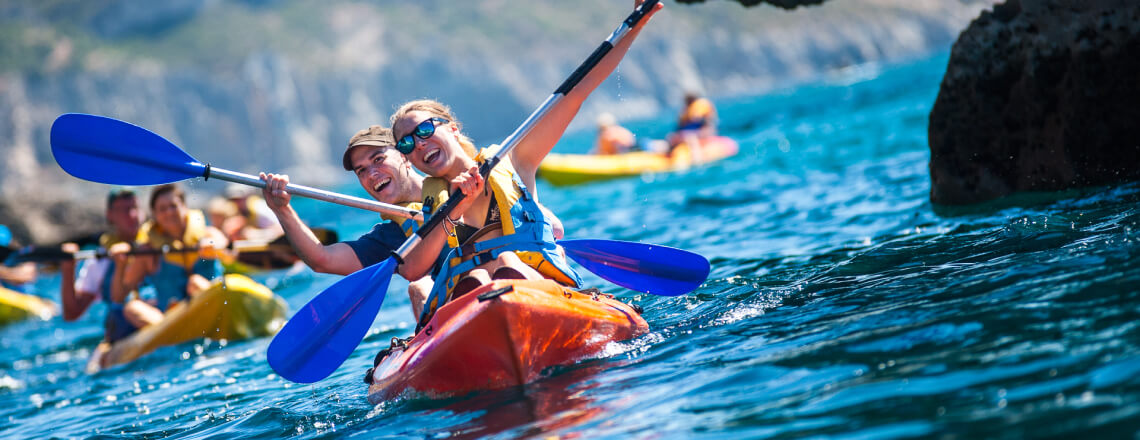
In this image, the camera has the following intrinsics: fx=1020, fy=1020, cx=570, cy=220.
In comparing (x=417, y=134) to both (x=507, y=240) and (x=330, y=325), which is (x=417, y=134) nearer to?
(x=507, y=240)

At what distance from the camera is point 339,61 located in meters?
78.1

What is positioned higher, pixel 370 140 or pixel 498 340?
pixel 370 140

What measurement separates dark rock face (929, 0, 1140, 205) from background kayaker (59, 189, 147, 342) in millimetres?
6310

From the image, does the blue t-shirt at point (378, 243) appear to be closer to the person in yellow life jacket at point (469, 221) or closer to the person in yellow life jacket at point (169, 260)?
the person in yellow life jacket at point (469, 221)

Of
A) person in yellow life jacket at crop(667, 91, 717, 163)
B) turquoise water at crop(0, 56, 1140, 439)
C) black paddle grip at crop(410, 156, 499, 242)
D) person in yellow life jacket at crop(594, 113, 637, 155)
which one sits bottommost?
Result: turquoise water at crop(0, 56, 1140, 439)

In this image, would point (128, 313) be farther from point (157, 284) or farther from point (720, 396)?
point (720, 396)

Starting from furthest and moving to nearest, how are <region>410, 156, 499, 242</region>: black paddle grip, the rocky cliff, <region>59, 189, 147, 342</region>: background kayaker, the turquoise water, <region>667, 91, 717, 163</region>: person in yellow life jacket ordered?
1. the rocky cliff
2. <region>667, 91, 717, 163</region>: person in yellow life jacket
3. <region>59, 189, 147, 342</region>: background kayaker
4. <region>410, 156, 499, 242</region>: black paddle grip
5. the turquoise water

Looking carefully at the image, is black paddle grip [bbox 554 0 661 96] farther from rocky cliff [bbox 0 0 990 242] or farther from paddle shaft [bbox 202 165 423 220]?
rocky cliff [bbox 0 0 990 242]

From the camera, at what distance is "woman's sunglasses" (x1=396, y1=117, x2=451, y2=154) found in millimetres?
4348

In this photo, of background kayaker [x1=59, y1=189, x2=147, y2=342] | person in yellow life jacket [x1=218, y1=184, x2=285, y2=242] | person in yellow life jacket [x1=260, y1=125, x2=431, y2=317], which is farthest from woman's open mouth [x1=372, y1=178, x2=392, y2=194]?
person in yellow life jacket [x1=218, y1=184, x2=285, y2=242]

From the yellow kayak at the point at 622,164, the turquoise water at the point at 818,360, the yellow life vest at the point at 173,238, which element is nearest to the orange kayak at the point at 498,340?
the turquoise water at the point at 818,360

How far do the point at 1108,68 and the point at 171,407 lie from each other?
5.66m

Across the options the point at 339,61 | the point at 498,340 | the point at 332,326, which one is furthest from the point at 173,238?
the point at 339,61

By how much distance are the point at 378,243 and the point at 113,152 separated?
1412 mm
